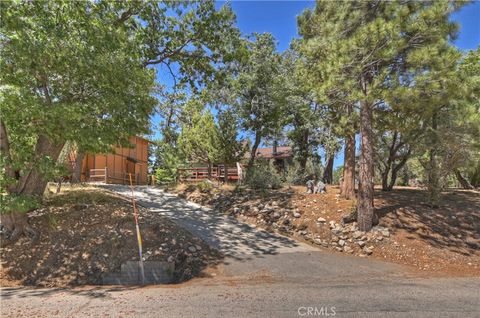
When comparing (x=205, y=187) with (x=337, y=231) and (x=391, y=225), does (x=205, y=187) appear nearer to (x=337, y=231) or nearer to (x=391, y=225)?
(x=337, y=231)

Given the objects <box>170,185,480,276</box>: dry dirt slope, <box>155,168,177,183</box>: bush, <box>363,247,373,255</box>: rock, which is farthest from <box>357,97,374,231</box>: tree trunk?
<box>155,168,177,183</box>: bush

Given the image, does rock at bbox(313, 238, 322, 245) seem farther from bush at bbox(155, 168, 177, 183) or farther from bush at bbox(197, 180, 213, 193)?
bush at bbox(155, 168, 177, 183)

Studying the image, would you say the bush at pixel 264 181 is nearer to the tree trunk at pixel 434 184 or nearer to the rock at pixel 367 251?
the tree trunk at pixel 434 184

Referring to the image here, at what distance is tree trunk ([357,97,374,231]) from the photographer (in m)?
10.5

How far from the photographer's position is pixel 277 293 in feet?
21.5

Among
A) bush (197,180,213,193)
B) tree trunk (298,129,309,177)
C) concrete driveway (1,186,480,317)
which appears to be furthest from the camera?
tree trunk (298,129,309,177)

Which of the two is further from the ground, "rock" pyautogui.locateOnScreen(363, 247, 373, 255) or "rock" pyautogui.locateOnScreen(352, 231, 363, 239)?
"rock" pyautogui.locateOnScreen(352, 231, 363, 239)

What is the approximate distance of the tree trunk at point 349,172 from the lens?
12.8 m

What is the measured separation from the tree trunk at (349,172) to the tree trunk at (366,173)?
71.9 inches

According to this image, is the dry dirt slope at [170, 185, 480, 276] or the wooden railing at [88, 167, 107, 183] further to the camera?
the wooden railing at [88, 167, 107, 183]

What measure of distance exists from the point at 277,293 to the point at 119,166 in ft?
73.9

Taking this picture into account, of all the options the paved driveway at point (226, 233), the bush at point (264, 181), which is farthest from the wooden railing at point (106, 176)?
the bush at point (264, 181)

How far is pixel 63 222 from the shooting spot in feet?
32.2

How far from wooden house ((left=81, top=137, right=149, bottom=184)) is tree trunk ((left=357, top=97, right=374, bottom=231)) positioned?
14.6 metres
